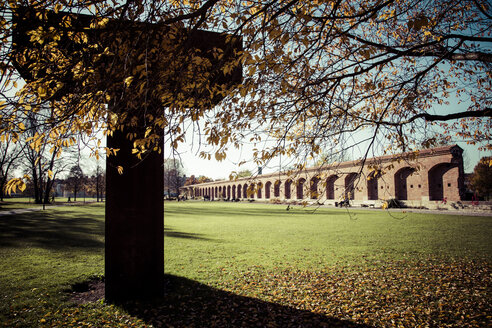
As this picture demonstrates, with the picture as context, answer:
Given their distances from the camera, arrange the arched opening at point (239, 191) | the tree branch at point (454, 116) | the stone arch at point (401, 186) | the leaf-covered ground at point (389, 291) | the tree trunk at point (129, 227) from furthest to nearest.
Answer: the arched opening at point (239, 191)
the stone arch at point (401, 186)
the tree branch at point (454, 116)
the tree trunk at point (129, 227)
the leaf-covered ground at point (389, 291)

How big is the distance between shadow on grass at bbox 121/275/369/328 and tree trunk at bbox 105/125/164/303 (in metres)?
0.37

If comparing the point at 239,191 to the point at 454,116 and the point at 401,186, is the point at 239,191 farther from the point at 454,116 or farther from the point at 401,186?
the point at 454,116

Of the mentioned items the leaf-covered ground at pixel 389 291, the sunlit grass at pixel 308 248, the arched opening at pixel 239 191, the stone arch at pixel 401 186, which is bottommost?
the arched opening at pixel 239 191

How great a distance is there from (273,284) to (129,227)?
2.84 metres

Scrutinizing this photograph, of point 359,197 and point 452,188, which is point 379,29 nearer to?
point 452,188

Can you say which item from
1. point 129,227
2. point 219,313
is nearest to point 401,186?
point 219,313

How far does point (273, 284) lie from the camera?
510 centimetres

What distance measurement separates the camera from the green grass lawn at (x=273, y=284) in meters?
3.76

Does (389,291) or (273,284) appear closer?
(389,291)

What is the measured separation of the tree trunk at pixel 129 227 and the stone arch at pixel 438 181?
27586 millimetres

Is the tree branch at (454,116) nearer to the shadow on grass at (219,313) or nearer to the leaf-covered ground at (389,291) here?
the leaf-covered ground at (389,291)

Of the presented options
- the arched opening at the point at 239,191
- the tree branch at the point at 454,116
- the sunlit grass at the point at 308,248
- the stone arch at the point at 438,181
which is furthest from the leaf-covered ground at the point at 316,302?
the arched opening at the point at 239,191

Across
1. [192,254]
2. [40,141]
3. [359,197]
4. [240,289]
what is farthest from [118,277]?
[359,197]

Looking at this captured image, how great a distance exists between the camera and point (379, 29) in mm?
6527
